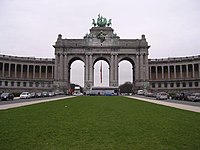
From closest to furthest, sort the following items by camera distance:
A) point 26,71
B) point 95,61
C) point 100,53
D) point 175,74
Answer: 1. point 100,53
2. point 95,61
3. point 175,74
4. point 26,71

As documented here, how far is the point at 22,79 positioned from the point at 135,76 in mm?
51083

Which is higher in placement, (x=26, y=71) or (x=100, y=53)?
(x=100, y=53)

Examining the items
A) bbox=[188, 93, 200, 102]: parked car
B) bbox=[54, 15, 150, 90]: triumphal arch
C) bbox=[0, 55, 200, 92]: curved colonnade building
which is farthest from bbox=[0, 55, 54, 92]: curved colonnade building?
bbox=[188, 93, 200, 102]: parked car

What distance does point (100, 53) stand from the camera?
109375 millimetres

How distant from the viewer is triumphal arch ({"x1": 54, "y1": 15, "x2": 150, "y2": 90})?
10800 centimetres

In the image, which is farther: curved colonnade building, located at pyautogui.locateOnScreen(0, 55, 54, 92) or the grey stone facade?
the grey stone facade

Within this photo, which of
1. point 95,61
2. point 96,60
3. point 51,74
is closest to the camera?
point 95,61

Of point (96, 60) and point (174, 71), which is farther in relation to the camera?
point (174, 71)

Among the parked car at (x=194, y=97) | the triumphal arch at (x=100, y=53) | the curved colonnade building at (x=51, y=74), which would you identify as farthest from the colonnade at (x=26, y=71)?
the parked car at (x=194, y=97)

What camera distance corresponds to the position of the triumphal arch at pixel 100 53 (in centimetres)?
10800

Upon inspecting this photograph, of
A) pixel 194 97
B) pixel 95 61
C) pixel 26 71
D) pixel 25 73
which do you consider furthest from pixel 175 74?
pixel 25 73

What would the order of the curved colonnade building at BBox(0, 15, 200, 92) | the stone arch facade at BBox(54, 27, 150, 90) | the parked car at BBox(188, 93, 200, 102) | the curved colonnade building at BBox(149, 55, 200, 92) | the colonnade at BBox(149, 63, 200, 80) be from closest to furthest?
1. the parked car at BBox(188, 93, 200, 102)
2. the curved colonnade building at BBox(0, 15, 200, 92)
3. the stone arch facade at BBox(54, 27, 150, 90)
4. the curved colonnade building at BBox(149, 55, 200, 92)
5. the colonnade at BBox(149, 63, 200, 80)

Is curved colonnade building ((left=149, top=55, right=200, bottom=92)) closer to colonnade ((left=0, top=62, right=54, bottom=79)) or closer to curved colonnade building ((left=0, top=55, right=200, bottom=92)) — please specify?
curved colonnade building ((left=0, top=55, right=200, bottom=92))

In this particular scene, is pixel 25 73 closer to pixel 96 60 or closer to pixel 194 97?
pixel 96 60
